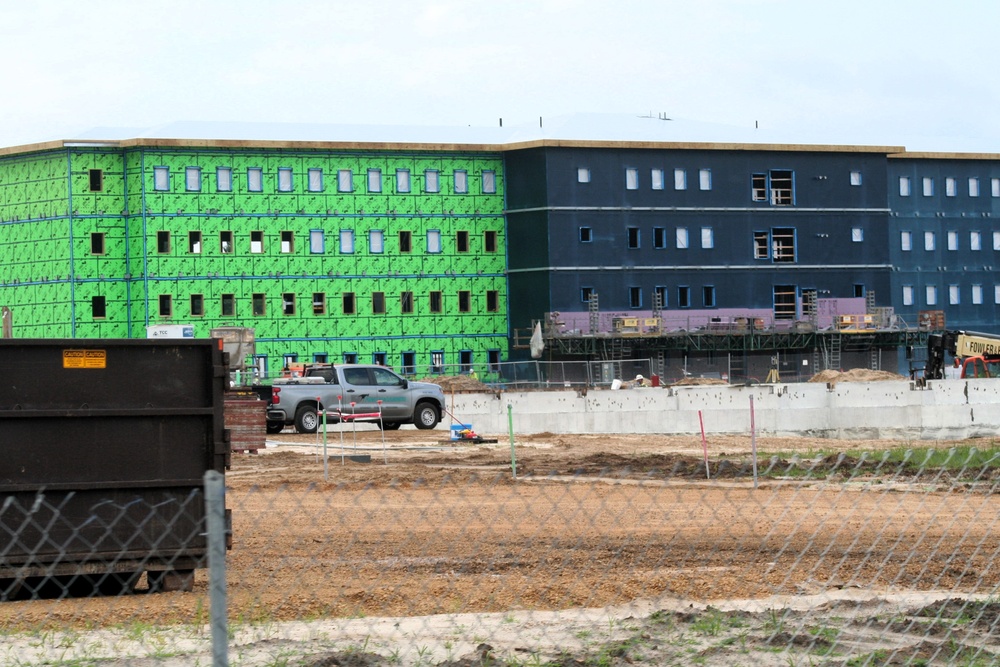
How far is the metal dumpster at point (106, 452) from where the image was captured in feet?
34.0

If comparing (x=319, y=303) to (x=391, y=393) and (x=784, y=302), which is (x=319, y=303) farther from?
(x=391, y=393)

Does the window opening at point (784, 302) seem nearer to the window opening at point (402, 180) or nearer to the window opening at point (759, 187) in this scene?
the window opening at point (759, 187)

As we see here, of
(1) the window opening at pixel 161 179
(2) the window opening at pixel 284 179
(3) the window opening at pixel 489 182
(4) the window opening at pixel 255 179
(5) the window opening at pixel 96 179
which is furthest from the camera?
(3) the window opening at pixel 489 182

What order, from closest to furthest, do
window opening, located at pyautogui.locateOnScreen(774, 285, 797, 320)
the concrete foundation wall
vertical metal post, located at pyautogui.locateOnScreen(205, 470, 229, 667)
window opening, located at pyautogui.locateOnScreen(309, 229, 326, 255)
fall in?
vertical metal post, located at pyautogui.locateOnScreen(205, 470, 229, 667), the concrete foundation wall, window opening, located at pyautogui.locateOnScreen(309, 229, 326, 255), window opening, located at pyautogui.locateOnScreen(774, 285, 797, 320)

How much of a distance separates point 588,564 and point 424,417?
27.6 metres

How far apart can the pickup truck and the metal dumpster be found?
26.6 meters

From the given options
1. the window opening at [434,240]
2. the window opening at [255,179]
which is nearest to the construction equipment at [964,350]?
the window opening at [434,240]

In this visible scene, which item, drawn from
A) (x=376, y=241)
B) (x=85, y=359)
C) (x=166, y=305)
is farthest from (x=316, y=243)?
(x=85, y=359)

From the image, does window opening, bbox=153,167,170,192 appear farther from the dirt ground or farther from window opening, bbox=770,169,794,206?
the dirt ground

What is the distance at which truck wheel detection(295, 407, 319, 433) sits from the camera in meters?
38.2

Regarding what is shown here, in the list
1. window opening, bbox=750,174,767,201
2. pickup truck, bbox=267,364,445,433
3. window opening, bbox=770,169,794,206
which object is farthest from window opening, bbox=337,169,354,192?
pickup truck, bbox=267,364,445,433

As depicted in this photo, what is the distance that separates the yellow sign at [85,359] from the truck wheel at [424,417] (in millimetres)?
29413

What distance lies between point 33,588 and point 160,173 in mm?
66115

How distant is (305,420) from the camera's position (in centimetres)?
3822
